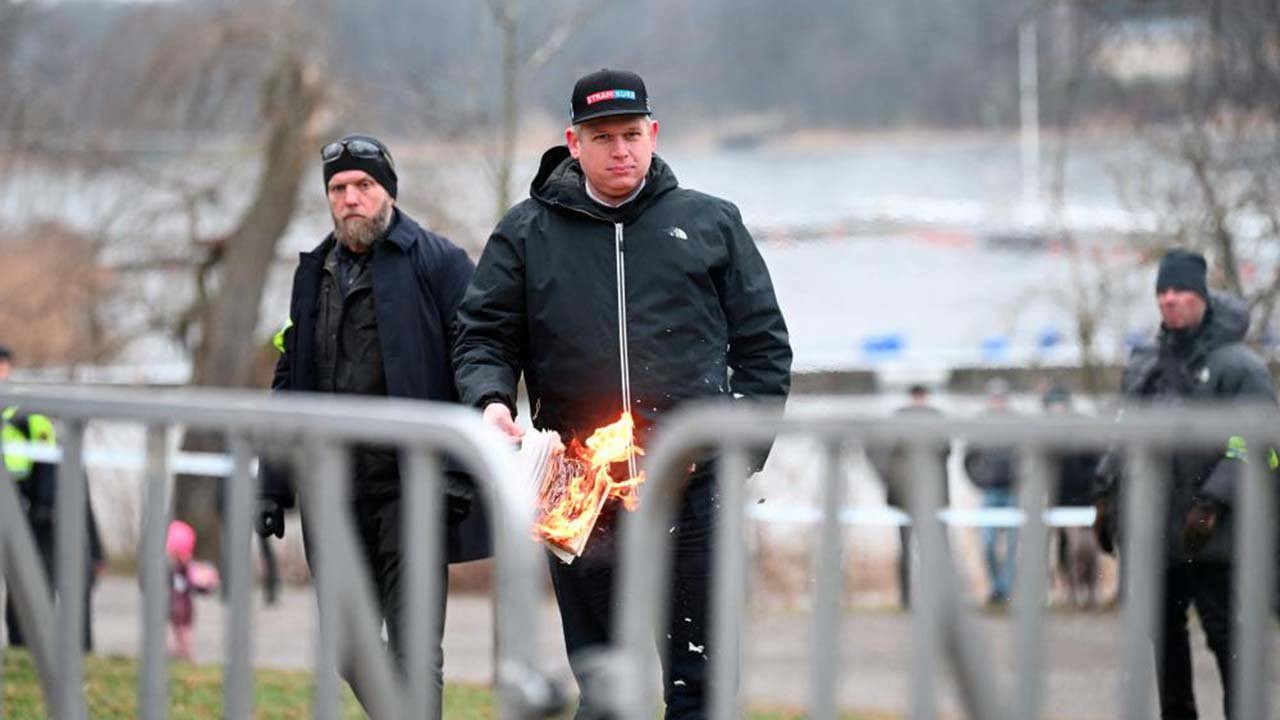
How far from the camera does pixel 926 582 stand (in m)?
2.96

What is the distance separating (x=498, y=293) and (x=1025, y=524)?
250 centimetres

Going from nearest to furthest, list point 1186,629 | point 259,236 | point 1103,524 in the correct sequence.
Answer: point 1186,629 → point 1103,524 → point 259,236

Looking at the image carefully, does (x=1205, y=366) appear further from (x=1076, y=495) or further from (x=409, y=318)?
(x=409, y=318)

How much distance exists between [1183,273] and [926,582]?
162 inches

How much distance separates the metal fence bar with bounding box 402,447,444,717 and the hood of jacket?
1.81m

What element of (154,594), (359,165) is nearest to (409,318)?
(359,165)

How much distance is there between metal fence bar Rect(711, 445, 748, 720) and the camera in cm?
322

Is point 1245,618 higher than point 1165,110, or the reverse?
point 1165,110

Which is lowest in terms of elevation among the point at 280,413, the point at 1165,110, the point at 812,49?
the point at 280,413

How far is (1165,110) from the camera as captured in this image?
14523mm

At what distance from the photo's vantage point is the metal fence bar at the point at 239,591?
3664mm

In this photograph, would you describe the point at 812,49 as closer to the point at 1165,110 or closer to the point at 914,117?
the point at 914,117

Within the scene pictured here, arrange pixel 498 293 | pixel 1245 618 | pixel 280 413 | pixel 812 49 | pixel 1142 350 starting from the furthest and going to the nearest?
pixel 812 49, pixel 1142 350, pixel 498 293, pixel 280 413, pixel 1245 618

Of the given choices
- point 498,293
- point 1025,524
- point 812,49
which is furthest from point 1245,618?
point 812,49
